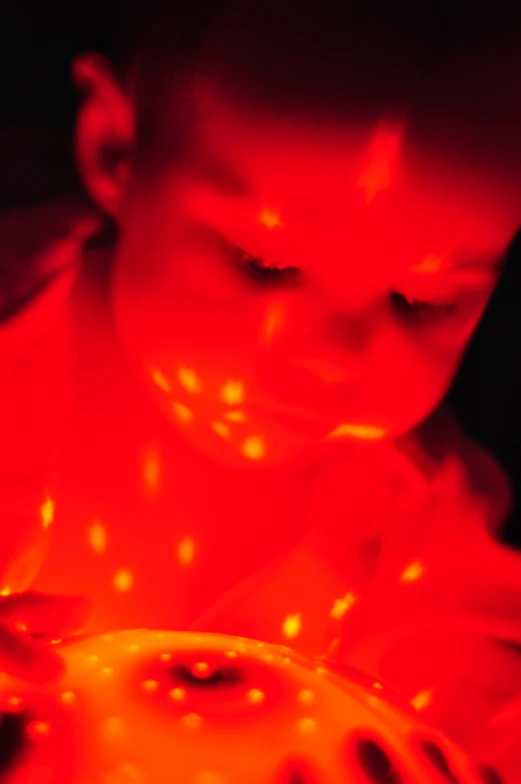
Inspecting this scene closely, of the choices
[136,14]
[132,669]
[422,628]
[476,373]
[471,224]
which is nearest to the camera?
[132,669]

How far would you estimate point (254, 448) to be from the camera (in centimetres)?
99

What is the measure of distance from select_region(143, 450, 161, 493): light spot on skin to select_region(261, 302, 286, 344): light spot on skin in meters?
0.23

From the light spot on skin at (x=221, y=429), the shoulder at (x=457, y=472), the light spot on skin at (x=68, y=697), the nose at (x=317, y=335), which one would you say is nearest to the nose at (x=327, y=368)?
the nose at (x=317, y=335)

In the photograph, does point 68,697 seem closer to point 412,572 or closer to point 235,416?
point 235,416

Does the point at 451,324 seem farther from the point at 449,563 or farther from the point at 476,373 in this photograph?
the point at 476,373

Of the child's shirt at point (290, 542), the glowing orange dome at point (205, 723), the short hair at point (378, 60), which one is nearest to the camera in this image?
the glowing orange dome at point (205, 723)

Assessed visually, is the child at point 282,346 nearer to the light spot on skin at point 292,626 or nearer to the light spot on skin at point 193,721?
the light spot on skin at point 292,626

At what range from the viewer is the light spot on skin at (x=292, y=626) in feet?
3.59

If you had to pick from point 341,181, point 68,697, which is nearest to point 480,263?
point 341,181

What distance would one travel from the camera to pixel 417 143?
0.82 m

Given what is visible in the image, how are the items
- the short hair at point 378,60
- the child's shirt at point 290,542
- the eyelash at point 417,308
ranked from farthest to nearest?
the child's shirt at point 290,542
the eyelash at point 417,308
the short hair at point 378,60

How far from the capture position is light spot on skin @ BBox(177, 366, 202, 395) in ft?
3.06

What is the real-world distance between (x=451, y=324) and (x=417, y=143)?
0.19 m

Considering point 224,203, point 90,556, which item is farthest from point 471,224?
point 90,556
